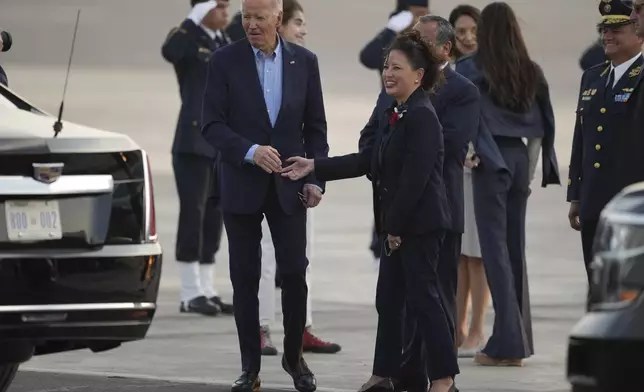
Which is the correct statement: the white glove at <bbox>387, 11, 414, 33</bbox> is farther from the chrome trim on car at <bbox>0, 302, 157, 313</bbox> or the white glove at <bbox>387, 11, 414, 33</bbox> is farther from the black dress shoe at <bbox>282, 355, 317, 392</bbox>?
the chrome trim on car at <bbox>0, 302, 157, 313</bbox>

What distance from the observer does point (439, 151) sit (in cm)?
816

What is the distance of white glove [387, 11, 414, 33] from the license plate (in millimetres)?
6028

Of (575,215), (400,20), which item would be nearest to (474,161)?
(575,215)

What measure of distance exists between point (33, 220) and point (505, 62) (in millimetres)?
3485

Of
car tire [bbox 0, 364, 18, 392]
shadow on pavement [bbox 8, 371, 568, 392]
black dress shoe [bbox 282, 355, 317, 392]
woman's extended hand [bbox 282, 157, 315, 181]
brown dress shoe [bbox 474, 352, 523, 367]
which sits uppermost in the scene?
woman's extended hand [bbox 282, 157, 315, 181]

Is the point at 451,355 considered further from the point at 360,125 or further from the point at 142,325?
the point at 360,125

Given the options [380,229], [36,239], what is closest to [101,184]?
[36,239]

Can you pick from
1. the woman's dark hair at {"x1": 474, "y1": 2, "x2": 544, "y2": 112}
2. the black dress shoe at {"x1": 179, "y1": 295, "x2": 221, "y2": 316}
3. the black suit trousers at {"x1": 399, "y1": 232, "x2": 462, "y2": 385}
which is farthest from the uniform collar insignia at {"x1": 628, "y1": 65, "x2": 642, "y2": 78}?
the black dress shoe at {"x1": 179, "y1": 295, "x2": 221, "y2": 316}

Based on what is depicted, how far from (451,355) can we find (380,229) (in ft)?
2.08

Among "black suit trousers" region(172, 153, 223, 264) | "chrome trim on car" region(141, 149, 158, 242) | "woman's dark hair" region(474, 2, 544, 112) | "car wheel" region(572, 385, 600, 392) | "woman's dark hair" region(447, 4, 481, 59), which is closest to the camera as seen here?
"car wheel" region(572, 385, 600, 392)

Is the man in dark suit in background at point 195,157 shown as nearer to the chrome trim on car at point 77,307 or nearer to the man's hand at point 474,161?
the man's hand at point 474,161

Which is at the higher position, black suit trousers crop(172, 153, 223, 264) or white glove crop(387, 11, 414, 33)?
white glove crop(387, 11, 414, 33)

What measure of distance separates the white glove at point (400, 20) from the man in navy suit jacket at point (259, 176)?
403cm

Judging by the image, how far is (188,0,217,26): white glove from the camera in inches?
474
